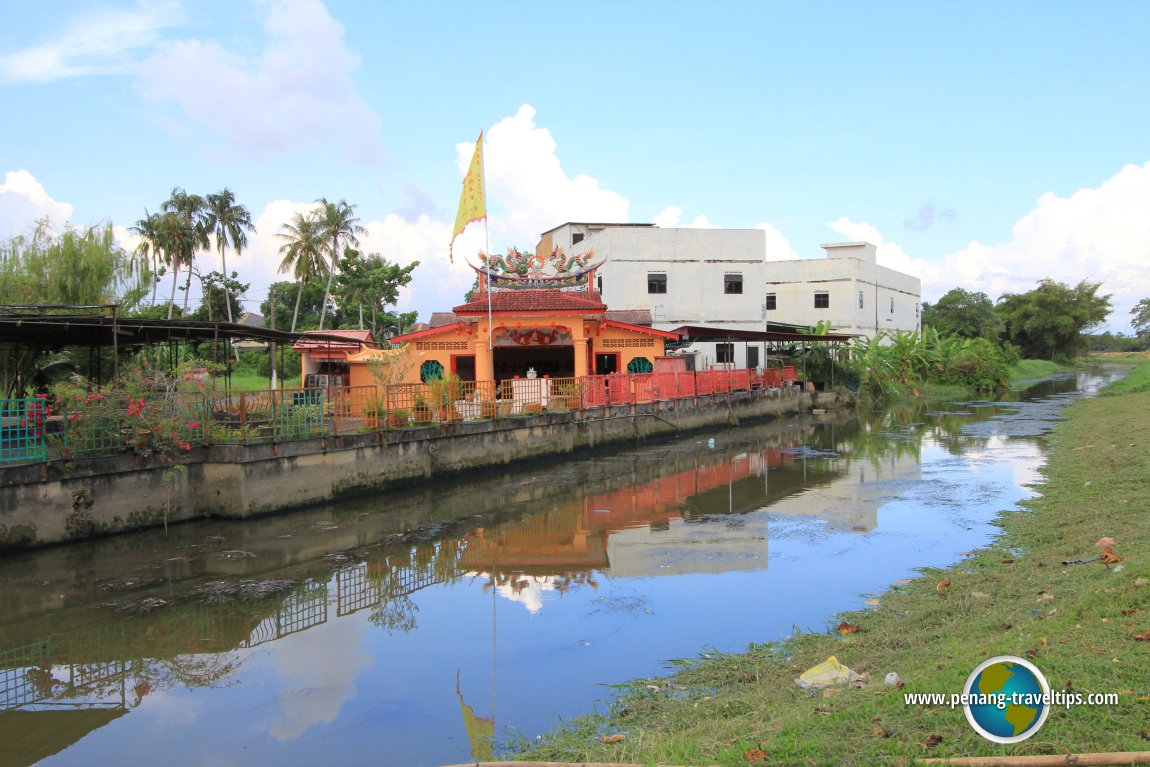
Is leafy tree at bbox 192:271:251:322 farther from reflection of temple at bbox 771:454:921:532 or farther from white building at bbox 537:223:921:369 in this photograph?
reflection of temple at bbox 771:454:921:532

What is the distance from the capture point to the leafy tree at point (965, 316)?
201 ft

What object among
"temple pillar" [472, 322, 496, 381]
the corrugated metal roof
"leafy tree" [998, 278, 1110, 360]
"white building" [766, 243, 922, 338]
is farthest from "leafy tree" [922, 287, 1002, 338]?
"temple pillar" [472, 322, 496, 381]

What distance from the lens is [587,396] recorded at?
22609mm

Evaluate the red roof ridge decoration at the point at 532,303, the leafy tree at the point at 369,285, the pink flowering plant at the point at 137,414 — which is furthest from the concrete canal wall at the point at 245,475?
the leafy tree at the point at 369,285

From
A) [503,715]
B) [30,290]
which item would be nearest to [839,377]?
[30,290]

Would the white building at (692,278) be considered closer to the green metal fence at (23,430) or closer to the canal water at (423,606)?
the canal water at (423,606)

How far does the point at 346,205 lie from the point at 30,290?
85.7 ft

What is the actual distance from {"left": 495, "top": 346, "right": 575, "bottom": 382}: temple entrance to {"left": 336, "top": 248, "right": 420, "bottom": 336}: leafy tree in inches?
673

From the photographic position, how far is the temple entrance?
28.0 meters

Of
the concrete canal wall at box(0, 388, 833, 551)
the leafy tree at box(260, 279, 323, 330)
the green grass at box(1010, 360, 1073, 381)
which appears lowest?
the concrete canal wall at box(0, 388, 833, 551)

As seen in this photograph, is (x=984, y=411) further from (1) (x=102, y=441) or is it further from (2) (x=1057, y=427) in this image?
(1) (x=102, y=441)

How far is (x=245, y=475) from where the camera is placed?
42.0ft

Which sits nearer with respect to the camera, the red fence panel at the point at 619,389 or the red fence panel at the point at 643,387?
the red fence panel at the point at 619,389

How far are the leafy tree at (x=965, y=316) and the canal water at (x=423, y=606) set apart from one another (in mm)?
50056
